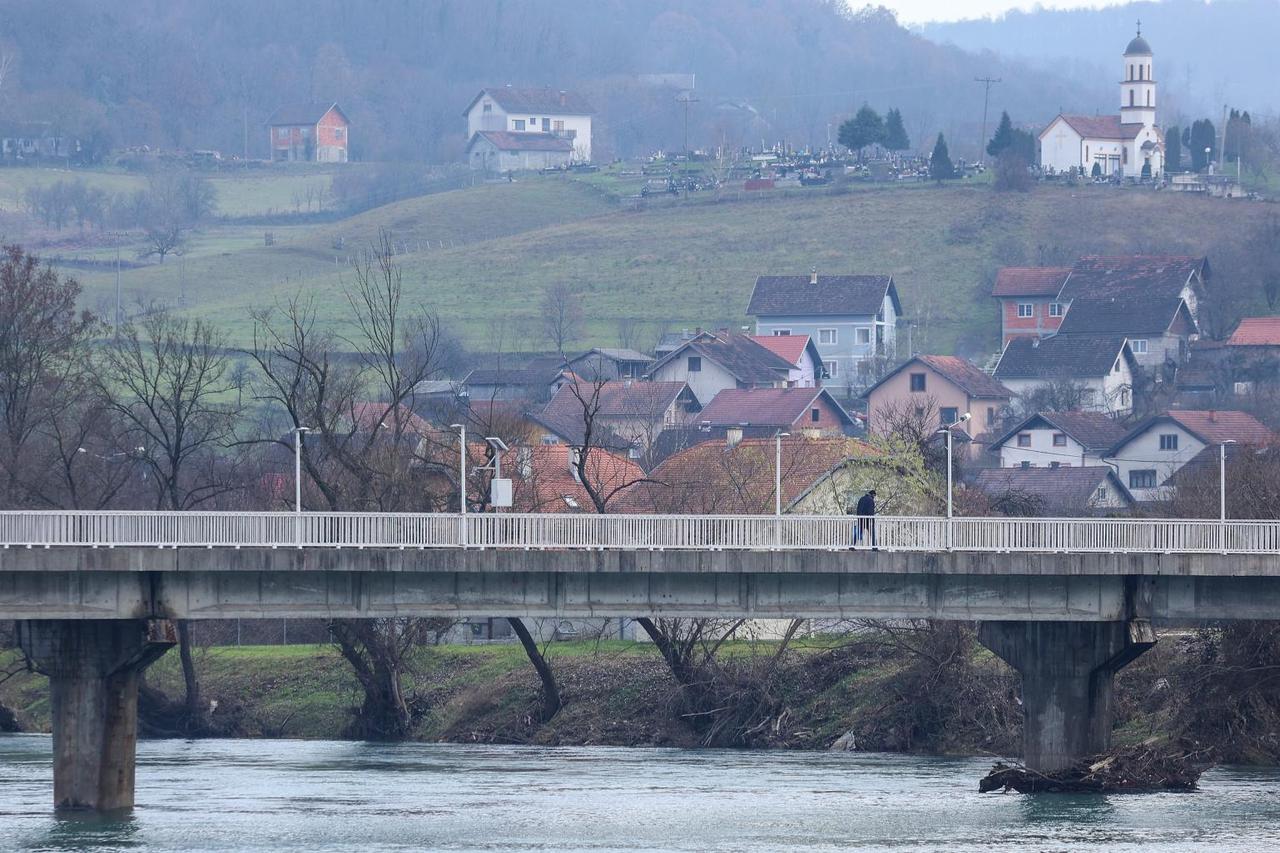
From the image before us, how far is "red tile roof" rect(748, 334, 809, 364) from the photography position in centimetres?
17288

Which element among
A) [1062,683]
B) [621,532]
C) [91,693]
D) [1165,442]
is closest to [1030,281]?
[1165,442]

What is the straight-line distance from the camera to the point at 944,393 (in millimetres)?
158875

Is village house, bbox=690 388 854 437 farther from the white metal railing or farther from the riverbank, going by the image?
the white metal railing

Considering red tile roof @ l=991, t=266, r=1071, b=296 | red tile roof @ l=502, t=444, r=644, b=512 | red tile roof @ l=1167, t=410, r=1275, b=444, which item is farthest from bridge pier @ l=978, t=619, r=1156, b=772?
red tile roof @ l=991, t=266, r=1071, b=296

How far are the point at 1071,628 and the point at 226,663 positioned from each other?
40289 millimetres

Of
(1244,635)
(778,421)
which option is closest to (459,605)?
(1244,635)

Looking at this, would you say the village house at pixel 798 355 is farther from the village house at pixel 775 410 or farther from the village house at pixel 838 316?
the village house at pixel 775 410

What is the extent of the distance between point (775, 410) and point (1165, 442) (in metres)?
26.0

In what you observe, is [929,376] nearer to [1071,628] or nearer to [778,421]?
[778,421]

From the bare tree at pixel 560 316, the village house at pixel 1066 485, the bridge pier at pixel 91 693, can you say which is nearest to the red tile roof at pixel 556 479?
the village house at pixel 1066 485

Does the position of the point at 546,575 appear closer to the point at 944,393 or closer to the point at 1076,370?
the point at 944,393

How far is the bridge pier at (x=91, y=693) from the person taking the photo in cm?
5219

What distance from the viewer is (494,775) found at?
2502 inches

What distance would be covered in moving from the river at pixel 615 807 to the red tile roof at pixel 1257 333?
4038 inches
